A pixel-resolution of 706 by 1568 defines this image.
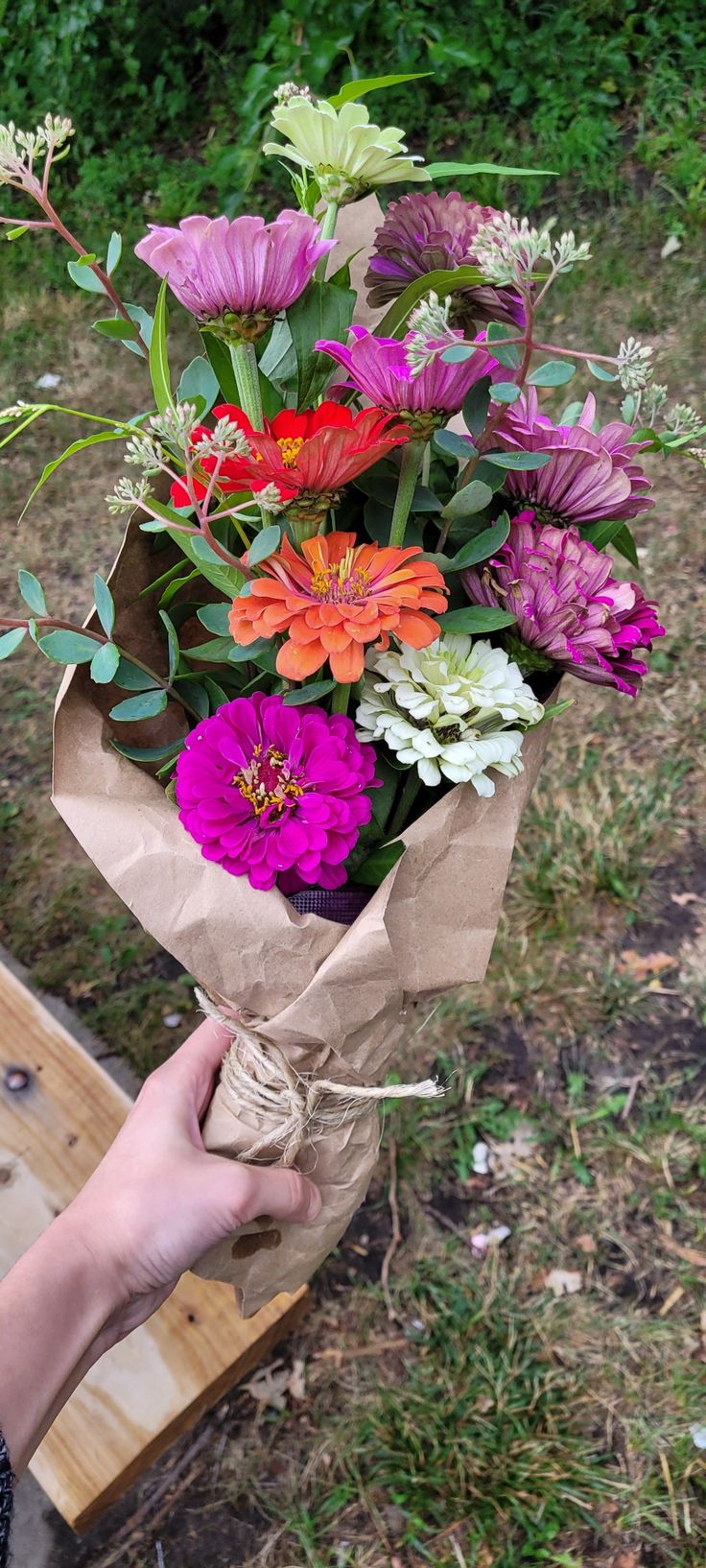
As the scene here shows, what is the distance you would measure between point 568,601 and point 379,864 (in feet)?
0.77

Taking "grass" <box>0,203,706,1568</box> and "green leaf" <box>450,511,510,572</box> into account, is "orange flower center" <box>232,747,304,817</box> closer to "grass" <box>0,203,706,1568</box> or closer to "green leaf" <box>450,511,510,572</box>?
"green leaf" <box>450,511,510,572</box>

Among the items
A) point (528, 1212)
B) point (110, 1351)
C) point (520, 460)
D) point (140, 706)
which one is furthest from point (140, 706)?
point (528, 1212)

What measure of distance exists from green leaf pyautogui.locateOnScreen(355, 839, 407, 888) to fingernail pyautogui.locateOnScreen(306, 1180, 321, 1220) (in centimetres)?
35

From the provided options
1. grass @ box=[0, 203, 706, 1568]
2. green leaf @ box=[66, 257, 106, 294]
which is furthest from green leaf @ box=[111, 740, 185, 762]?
grass @ box=[0, 203, 706, 1568]

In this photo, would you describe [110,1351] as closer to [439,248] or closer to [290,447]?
[290,447]

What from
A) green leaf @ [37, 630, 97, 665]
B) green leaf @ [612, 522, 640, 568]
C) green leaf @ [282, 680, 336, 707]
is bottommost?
green leaf @ [612, 522, 640, 568]

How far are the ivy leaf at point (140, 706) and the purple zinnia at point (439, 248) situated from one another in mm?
336

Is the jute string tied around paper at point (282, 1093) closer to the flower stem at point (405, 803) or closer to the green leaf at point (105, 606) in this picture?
the flower stem at point (405, 803)

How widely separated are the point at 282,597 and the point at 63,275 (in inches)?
101

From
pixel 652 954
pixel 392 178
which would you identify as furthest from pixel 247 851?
pixel 652 954

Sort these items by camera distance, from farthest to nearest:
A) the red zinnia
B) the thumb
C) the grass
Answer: the grass → the thumb → the red zinnia

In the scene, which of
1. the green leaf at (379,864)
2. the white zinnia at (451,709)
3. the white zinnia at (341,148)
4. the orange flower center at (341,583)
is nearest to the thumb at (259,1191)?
the green leaf at (379,864)

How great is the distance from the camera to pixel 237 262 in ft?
2.08

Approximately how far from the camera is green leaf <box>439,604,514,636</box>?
728 mm
